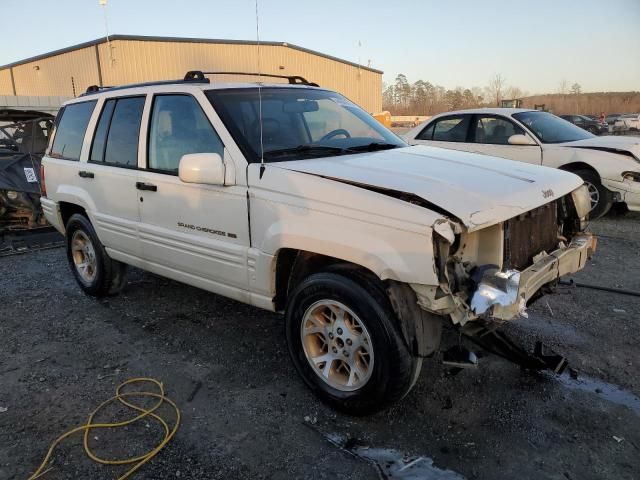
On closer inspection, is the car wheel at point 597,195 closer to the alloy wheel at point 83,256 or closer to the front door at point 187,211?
the front door at point 187,211

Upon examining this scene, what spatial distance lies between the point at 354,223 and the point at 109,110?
9.95 feet

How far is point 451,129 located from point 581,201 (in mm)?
5254

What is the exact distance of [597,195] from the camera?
7.73 m

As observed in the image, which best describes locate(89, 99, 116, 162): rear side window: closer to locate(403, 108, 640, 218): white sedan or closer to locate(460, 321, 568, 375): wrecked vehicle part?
locate(460, 321, 568, 375): wrecked vehicle part

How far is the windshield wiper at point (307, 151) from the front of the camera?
346cm

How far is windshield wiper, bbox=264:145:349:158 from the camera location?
3.46 m

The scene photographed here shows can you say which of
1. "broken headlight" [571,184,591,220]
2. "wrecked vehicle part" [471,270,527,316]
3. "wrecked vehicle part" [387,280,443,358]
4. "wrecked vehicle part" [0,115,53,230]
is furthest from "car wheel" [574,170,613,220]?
"wrecked vehicle part" [0,115,53,230]

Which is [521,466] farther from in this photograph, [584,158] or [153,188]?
[584,158]

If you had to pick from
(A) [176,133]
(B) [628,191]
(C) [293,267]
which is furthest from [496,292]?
(B) [628,191]

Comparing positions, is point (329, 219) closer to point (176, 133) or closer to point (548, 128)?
point (176, 133)

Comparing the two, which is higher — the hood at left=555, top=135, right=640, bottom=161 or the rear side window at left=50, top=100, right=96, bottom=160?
the rear side window at left=50, top=100, right=96, bottom=160

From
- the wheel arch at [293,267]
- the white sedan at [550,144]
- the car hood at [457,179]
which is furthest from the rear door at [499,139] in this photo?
the wheel arch at [293,267]

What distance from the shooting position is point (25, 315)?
483 centimetres

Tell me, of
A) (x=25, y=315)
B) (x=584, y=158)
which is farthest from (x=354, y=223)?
(x=584, y=158)
